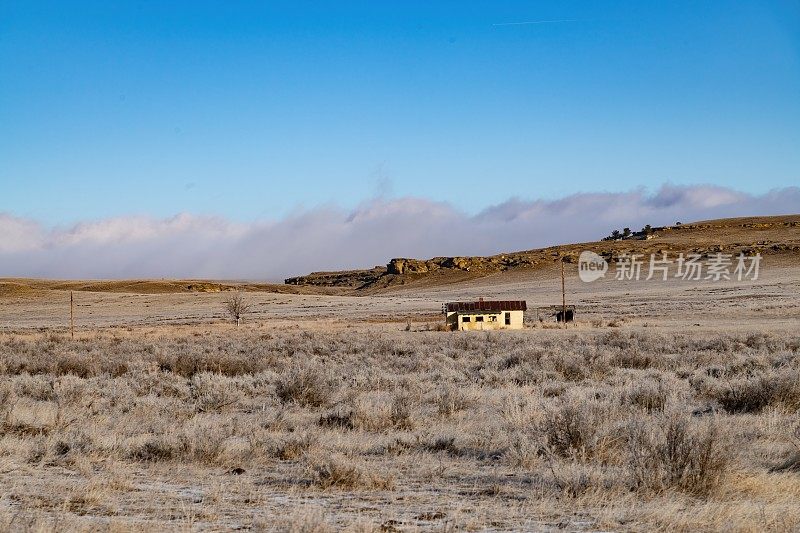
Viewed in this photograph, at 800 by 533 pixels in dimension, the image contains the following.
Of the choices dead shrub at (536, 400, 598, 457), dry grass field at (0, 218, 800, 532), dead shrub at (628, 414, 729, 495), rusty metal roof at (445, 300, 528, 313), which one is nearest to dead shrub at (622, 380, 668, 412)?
dry grass field at (0, 218, 800, 532)

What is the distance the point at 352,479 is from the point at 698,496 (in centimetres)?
322

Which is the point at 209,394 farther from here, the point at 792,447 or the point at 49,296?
the point at 49,296

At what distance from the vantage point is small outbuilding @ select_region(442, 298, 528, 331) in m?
47.9

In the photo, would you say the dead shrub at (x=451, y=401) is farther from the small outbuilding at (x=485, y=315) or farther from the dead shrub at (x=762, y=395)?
the small outbuilding at (x=485, y=315)

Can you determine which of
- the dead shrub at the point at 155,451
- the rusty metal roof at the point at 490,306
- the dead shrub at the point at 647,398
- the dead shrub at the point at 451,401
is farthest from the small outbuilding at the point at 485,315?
the dead shrub at the point at 155,451

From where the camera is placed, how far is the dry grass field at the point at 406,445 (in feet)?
Result: 21.7

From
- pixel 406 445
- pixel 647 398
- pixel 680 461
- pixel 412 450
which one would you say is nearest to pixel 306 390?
pixel 406 445

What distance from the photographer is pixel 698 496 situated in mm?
7070

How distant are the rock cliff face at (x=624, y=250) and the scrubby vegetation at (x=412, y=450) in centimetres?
10026

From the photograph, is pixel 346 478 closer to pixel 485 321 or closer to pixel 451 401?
pixel 451 401

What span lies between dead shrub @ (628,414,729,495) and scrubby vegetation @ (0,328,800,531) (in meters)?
0.02

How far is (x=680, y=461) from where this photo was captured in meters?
7.42

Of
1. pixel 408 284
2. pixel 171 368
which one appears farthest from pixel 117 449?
pixel 408 284

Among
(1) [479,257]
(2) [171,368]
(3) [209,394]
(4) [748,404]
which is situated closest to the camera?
(4) [748,404]
